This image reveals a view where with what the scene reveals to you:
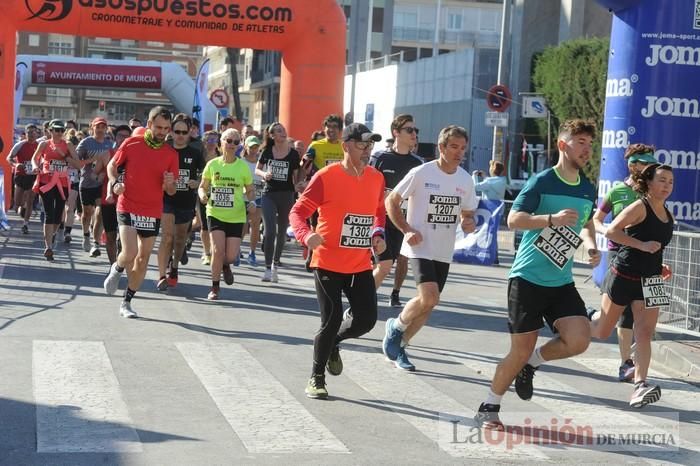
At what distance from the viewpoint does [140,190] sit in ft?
36.5

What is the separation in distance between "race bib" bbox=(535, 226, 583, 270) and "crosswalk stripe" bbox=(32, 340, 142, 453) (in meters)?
2.60

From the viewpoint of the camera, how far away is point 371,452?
6.34 meters

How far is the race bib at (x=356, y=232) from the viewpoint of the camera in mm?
7824

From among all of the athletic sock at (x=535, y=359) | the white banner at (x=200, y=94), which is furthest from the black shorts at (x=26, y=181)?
the athletic sock at (x=535, y=359)

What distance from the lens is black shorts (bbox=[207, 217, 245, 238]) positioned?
12883 millimetres

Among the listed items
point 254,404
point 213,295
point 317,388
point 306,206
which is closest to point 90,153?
point 213,295

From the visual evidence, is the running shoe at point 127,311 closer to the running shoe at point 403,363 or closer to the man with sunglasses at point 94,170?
the running shoe at point 403,363

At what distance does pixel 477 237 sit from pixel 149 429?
14.3 metres

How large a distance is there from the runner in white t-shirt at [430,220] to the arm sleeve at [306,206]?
106 cm

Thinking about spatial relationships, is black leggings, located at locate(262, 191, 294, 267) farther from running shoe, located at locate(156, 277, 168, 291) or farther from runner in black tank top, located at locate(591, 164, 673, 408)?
runner in black tank top, located at locate(591, 164, 673, 408)

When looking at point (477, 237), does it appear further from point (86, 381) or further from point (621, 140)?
point (86, 381)

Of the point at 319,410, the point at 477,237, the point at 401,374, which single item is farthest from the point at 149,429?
the point at 477,237

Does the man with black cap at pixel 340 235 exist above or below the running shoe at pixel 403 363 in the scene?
above

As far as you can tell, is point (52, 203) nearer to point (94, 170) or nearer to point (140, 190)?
point (94, 170)
